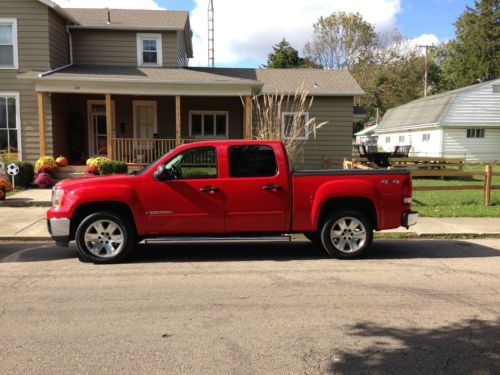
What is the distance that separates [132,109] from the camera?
19.2 meters

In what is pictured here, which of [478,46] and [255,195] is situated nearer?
[255,195]

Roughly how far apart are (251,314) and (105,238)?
308 centimetres

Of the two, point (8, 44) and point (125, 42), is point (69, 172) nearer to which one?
point (8, 44)

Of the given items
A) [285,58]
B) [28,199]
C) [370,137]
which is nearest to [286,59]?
[285,58]

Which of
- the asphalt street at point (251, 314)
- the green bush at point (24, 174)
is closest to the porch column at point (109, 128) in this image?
the green bush at point (24, 174)

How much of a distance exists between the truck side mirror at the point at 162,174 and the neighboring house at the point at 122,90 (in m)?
9.95

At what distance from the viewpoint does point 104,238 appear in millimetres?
6820

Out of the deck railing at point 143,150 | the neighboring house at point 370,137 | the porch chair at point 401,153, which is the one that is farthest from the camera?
the neighboring house at point 370,137

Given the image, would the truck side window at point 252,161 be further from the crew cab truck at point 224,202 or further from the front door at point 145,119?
the front door at point 145,119

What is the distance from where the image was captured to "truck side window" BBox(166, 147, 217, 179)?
22.7ft

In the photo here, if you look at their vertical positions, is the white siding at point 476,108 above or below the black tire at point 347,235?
above

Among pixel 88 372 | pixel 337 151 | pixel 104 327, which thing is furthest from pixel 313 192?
pixel 337 151

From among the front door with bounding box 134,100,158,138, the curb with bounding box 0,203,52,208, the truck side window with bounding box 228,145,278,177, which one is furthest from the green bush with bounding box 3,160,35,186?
the truck side window with bounding box 228,145,278,177

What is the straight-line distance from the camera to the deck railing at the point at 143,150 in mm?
17922
